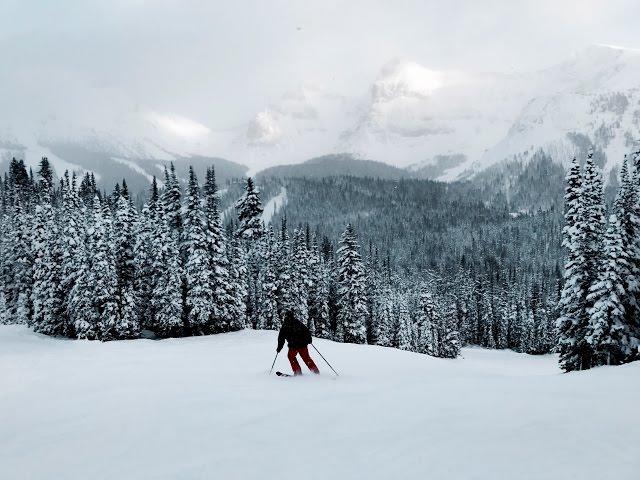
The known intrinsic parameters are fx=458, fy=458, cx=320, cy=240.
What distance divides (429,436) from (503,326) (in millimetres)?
103371

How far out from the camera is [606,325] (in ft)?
83.8

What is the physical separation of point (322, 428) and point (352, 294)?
41725mm

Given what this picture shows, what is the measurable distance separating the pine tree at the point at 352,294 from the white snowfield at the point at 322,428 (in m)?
35.7

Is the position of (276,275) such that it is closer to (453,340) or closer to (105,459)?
(453,340)

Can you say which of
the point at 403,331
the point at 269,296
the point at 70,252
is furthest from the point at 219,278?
the point at 403,331

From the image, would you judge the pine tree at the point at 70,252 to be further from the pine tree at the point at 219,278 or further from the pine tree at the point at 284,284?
the pine tree at the point at 284,284

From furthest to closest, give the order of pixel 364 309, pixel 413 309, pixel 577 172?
pixel 413 309, pixel 364 309, pixel 577 172

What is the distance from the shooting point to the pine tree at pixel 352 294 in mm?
49062

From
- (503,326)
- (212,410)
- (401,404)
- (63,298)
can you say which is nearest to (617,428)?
(401,404)

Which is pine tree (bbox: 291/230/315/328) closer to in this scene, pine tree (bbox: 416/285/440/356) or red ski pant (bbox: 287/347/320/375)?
pine tree (bbox: 416/285/440/356)

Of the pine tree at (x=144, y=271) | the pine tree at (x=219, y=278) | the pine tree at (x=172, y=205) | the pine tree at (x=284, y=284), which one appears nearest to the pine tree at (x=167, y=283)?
the pine tree at (x=172, y=205)

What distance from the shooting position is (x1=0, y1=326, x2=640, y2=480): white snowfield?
6.07 m

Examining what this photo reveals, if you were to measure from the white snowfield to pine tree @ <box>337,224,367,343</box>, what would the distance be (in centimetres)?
3568

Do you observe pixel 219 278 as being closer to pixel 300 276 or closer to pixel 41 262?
pixel 300 276
